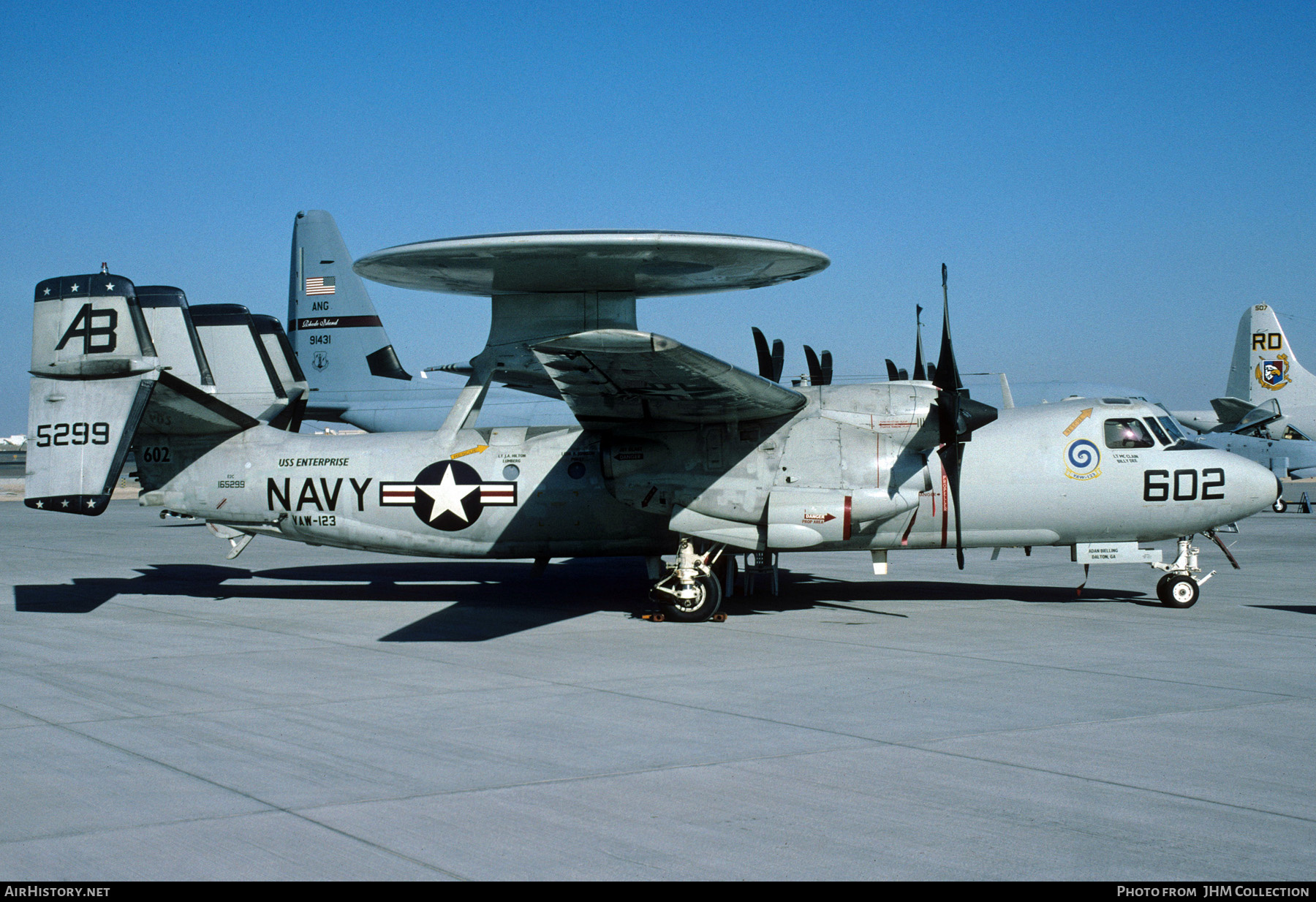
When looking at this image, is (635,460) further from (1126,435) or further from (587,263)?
(1126,435)

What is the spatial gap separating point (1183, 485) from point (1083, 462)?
142 centimetres

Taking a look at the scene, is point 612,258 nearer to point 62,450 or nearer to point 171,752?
point 171,752

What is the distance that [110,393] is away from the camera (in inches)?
570

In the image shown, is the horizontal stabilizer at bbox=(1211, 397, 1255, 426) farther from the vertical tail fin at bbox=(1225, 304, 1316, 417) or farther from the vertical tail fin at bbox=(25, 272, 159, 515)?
the vertical tail fin at bbox=(25, 272, 159, 515)

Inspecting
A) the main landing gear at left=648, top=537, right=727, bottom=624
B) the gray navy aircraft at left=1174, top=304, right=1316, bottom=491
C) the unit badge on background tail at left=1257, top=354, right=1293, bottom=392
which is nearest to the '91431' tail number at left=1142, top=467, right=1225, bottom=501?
the main landing gear at left=648, top=537, right=727, bottom=624

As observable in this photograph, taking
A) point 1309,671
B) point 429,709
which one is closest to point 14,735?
point 429,709

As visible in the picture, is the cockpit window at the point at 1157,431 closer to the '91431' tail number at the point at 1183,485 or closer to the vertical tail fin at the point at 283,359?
the '91431' tail number at the point at 1183,485

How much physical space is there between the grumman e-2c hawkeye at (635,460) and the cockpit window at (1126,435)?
2 cm

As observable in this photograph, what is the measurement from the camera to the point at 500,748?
25.5 feet

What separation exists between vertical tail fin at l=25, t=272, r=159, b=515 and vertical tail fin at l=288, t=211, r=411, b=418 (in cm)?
1471

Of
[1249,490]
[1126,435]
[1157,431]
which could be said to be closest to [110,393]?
[1126,435]

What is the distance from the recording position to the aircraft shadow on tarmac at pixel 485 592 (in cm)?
1508

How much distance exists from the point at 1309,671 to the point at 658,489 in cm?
772

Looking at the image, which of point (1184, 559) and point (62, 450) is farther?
point (1184, 559)
